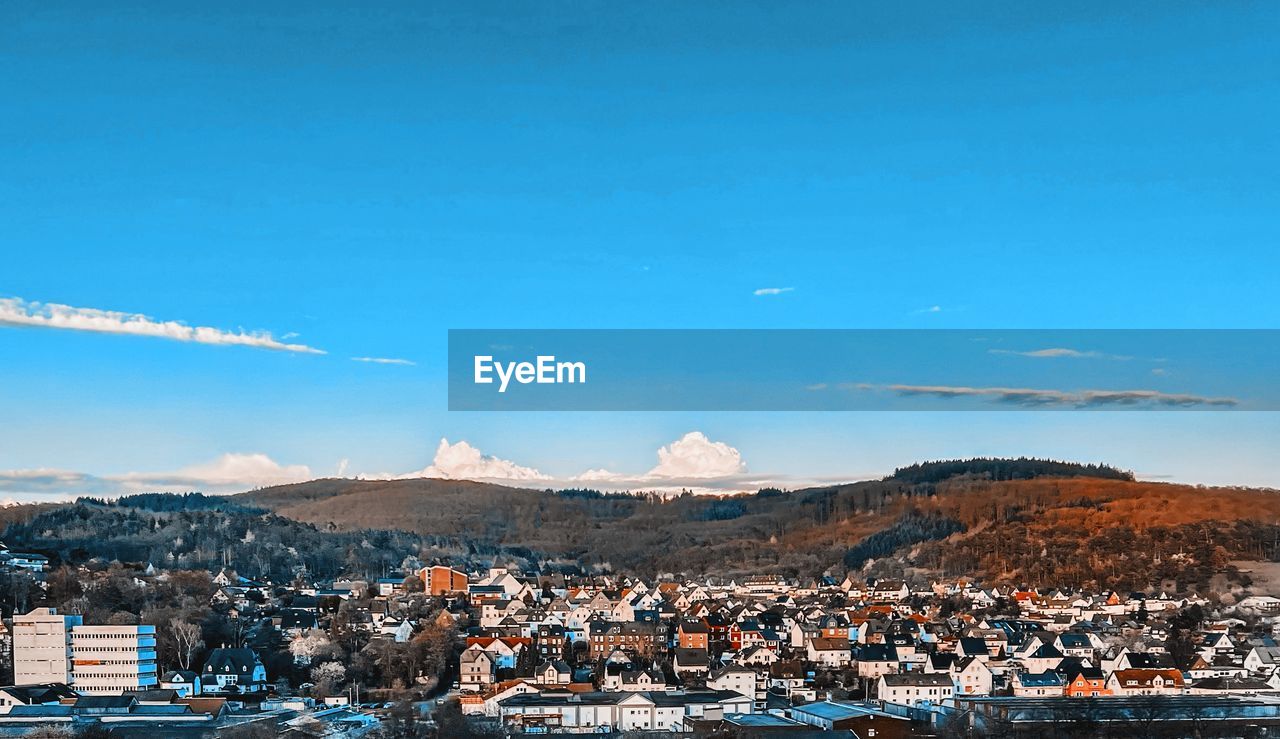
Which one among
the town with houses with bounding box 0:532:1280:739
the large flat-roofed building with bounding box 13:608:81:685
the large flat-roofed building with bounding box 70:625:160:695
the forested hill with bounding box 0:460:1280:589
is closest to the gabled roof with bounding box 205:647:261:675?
the town with houses with bounding box 0:532:1280:739

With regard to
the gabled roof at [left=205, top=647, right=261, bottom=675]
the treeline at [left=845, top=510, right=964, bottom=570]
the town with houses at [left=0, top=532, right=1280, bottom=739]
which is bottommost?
the town with houses at [left=0, top=532, right=1280, bottom=739]

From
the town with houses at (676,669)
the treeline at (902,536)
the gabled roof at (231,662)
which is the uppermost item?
the treeline at (902,536)

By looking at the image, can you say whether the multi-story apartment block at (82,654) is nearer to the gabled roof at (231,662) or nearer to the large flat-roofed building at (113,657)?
the large flat-roofed building at (113,657)

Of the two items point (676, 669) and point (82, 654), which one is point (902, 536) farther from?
point (82, 654)

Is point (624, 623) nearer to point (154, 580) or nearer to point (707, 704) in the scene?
point (707, 704)

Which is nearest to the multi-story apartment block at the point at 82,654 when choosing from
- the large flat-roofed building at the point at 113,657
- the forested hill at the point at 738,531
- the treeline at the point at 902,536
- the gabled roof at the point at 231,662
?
the large flat-roofed building at the point at 113,657

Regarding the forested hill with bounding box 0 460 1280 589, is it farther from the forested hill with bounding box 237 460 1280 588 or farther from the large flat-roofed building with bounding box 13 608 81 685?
the large flat-roofed building with bounding box 13 608 81 685

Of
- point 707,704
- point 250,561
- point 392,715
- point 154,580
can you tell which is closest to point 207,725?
point 392,715

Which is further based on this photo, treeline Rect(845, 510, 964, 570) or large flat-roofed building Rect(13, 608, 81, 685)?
treeline Rect(845, 510, 964, 570)

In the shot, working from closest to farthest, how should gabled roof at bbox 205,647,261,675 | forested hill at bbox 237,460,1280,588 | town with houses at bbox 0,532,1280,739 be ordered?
town with houses at bbox 0,532,1280,739, gabled roof at bbox 205,647,261,675, forested hill at bbox 237,460,1280,588
